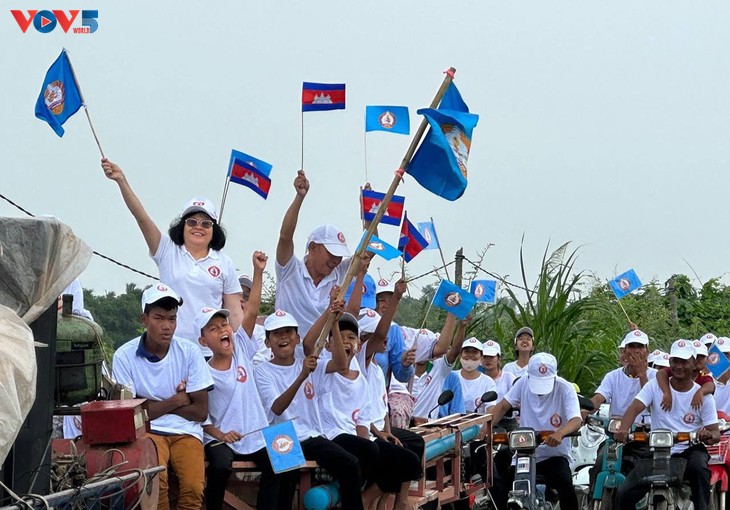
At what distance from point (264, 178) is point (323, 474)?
3301mm

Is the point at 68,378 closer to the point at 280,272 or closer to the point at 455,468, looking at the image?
the point at 280,272

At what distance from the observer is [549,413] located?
12.9 meters

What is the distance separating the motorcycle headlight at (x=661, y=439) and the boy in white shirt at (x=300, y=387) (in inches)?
160

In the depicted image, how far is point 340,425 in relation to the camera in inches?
389

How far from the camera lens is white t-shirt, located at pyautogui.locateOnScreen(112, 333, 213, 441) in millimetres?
8594

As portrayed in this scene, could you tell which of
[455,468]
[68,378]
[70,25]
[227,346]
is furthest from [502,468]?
[68,378]

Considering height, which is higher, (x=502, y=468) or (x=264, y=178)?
(x=264, y=178)

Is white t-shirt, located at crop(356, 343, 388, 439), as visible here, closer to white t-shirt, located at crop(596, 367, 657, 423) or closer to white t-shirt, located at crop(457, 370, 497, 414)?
white t-shirt, located at crop(457, 370, 497, 414)

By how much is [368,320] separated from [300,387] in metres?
1.57

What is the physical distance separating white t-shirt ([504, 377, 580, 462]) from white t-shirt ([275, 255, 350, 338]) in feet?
11.0

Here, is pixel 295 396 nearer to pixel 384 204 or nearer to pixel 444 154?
pixel 384 204

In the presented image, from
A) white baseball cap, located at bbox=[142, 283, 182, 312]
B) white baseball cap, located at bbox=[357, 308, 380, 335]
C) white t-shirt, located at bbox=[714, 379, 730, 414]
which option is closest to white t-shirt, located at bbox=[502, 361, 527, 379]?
white t-shirt, located at bbox=[714, 379, 730, 414]

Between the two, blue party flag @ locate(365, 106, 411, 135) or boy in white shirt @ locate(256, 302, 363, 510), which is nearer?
boy in white shirt @ locate(256, 302, 363, 510)

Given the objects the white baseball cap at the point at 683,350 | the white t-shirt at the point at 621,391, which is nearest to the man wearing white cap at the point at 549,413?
the white baseball cap at the point at 683,350
